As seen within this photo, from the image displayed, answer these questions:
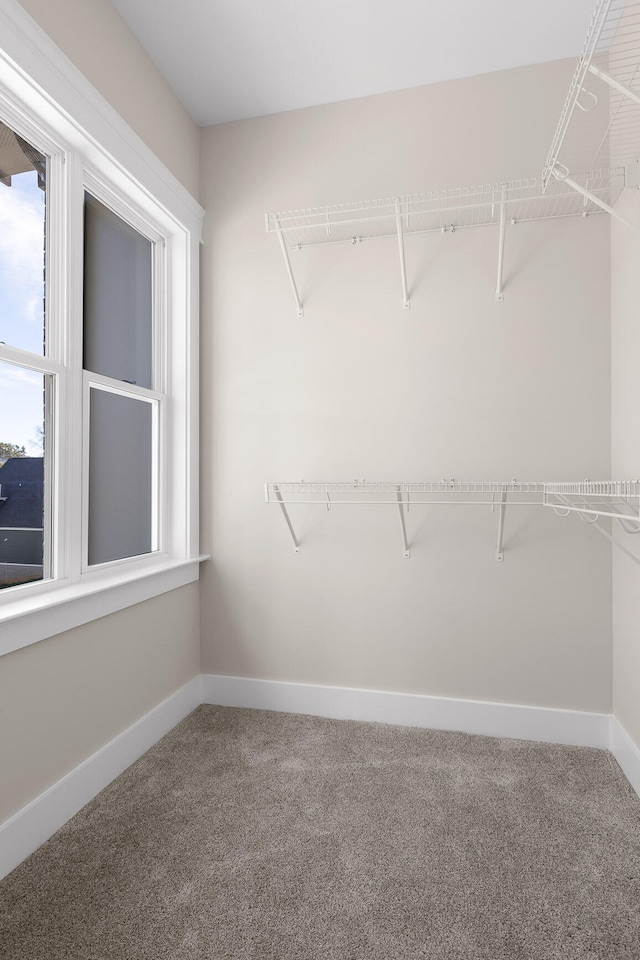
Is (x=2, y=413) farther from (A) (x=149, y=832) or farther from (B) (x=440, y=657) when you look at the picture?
(B) (x=440, y=657)

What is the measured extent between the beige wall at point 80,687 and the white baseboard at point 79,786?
27 mm

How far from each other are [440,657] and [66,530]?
59.1 inches

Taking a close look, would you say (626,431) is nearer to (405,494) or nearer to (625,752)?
(405,494)

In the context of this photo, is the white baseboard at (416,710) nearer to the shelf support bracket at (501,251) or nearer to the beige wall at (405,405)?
the beige wall at (405,405)

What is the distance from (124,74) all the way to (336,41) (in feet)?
2.60

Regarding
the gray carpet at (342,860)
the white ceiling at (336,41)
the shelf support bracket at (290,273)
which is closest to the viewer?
the gray carpet at (342,860)

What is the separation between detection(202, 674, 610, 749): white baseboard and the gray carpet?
0.08 meters

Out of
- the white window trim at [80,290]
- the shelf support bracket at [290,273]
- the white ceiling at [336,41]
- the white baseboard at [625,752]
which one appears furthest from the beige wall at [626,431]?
the white window trim at [80,290]

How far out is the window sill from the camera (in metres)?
1.40

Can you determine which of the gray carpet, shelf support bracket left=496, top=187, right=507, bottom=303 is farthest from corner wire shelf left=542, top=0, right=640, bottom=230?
the gray carpet

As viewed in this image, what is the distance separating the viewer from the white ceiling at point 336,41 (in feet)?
6.10

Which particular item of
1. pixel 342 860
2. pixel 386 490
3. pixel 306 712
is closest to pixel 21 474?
pixel 386 490

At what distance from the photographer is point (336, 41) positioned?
199 centimetres

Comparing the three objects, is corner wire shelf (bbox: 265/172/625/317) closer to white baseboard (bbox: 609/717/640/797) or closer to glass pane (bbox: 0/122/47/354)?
glass pane (bbox: 0/122/47/354)
